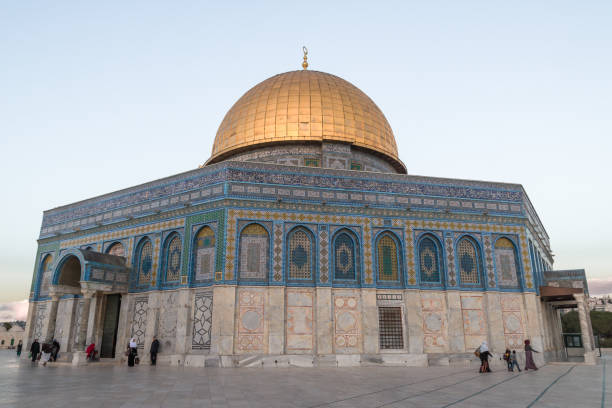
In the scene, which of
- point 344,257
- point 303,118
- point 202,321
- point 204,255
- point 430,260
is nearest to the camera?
point 202,321

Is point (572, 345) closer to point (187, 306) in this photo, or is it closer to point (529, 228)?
point (529, 228)

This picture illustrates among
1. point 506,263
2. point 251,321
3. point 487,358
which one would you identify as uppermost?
point 506,263

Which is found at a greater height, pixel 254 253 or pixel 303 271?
pixel 254 253

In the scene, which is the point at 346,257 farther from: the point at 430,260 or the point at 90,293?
the point at 90,293

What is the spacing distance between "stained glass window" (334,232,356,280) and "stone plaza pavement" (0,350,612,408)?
A: 5157 millimetres

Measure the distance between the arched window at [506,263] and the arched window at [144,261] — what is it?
1368cm

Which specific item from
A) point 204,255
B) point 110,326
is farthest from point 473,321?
point 110,326

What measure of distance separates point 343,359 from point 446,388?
244 inches

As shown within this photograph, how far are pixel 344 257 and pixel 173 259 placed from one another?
21.4 ft

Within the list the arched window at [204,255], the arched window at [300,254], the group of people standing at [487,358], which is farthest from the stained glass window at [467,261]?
the arched window at [204,255]

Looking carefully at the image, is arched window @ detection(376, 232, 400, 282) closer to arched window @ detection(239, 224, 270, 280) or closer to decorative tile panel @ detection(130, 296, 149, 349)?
arched window @ detection(239, 224, 270, 280)

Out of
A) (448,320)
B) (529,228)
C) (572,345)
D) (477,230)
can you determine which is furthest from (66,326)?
(572,345)

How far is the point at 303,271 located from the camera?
51.4ft

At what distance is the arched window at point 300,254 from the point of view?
15594 millimetres
